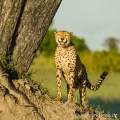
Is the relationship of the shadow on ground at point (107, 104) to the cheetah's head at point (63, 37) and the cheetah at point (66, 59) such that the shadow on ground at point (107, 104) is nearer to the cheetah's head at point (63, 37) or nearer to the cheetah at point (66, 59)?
the cheetah at point (66, 59)

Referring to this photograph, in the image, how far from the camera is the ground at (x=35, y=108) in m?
5.93

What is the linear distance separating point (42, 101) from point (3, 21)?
3.46ft

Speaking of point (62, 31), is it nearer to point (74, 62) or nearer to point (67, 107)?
point (74, 62)

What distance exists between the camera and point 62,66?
7156 mm

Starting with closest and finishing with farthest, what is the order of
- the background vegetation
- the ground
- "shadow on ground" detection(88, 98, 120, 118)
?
the ground < "shadow on ground" detection(88, 98, 120, 118) < the background vegetation

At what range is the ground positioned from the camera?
5.93 metres

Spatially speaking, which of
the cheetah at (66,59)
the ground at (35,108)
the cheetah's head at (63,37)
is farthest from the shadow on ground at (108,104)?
the ground at (35,108)

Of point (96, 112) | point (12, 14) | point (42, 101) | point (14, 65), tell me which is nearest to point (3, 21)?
point (12, 14)

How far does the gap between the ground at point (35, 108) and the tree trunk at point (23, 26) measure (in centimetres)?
36

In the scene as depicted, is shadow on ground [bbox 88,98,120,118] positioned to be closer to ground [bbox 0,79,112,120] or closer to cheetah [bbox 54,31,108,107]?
cheetah [bbox 54,31,108,107]

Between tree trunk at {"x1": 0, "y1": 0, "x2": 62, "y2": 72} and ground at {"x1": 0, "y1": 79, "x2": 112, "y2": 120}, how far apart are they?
36 centimetres

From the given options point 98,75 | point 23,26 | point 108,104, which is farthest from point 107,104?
point 98,75

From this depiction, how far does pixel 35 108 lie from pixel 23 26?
106cm

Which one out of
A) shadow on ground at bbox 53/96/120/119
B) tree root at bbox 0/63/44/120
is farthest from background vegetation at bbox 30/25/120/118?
tree root at bbox 0/63/44/120
